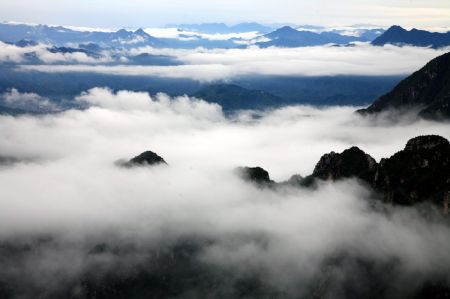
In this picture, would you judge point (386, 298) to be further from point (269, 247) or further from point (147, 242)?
point (147, 242)

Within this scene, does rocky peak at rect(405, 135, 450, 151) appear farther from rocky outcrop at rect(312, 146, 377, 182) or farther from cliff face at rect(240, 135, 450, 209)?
rocky outcrop at rect(312, 146, 377, 182)

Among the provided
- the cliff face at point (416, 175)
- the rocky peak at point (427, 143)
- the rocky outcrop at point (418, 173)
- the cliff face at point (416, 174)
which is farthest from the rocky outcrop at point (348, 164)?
the rocky peak at point (427, 143)

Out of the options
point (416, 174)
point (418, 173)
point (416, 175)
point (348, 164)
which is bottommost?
point (348, 164)

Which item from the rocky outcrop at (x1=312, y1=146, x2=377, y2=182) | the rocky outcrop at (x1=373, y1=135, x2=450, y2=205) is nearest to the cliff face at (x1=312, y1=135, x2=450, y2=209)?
the rocky outcrop at (x1=373, y1=135, x2=450, y2=205)

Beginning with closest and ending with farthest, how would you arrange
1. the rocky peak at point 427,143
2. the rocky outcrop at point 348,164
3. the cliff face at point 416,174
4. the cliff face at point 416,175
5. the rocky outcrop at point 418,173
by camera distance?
the cliff face at point 416,175, the cliff face at point 416,174, the rocky outcrop at point 418,173, the rocky peak at point 427,143, the rocky outcrop at point 348,164

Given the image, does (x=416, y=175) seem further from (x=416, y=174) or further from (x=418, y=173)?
(x=418, y=173)

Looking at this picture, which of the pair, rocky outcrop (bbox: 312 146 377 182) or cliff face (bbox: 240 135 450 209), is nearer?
Answer: cliff face (bbox: 240 135 450 209)

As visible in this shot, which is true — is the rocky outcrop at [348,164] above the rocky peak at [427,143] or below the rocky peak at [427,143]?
below

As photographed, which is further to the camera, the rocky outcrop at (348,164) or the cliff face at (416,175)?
the rocky outcrop at (348,164)

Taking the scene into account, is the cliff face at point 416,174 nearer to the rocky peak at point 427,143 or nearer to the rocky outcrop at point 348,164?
the rocky peak at point 427,143

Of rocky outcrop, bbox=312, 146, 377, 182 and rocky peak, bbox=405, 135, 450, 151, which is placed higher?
rocky peak, bbox=405, 135, 450, 151

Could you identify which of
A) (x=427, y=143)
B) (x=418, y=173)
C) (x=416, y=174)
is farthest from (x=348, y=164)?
(x=418, y=173)
